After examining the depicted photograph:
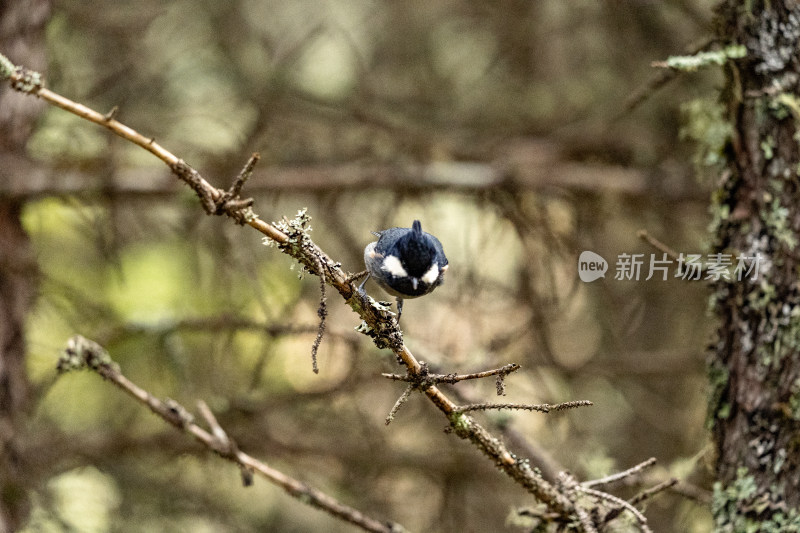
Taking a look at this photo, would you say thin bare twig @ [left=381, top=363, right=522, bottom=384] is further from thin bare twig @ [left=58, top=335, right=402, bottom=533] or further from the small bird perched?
thin bare twig @ [left=58, top=335, right=402, bottom=533]

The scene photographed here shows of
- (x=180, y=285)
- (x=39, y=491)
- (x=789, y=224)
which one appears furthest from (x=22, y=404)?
(x=789, y=224)

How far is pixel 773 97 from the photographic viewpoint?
225 cm

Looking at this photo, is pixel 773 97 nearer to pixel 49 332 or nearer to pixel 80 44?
pixel 49 332

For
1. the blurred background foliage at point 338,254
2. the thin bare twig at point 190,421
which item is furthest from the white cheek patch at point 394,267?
the blurred background foliage at point 338,254

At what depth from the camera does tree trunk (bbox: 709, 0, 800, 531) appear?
2.21m

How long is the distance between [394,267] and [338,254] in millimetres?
2221

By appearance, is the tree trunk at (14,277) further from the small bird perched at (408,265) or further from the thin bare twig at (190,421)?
the small bird perched at (408,265)

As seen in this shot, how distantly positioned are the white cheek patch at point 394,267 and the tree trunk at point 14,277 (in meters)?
2.27

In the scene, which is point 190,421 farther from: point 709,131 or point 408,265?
point 709,131

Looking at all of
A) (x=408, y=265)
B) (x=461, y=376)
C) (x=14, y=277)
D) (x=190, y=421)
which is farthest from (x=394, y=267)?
(x=14, y=277)

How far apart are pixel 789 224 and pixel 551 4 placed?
13.1ft

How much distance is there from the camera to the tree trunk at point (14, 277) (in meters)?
3.07

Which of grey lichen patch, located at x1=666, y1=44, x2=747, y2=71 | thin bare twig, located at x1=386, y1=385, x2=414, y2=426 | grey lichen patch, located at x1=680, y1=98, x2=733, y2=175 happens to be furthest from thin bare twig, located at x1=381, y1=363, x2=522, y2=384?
grey lichen patch, located at x1=680, y1=98, x2=733, y2=175

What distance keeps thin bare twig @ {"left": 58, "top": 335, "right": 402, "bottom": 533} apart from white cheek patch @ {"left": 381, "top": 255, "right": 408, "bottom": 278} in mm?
752
